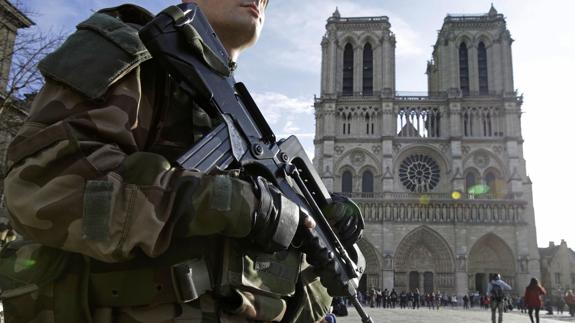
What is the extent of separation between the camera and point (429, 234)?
32.3 m

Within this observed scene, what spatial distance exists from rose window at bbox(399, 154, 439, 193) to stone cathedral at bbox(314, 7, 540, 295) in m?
0.07

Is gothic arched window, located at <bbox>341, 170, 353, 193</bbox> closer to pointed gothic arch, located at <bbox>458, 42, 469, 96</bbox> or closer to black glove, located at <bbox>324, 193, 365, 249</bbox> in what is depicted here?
pointed gothic arch, located at <bbox>458, 42, 469, 96</bbox>

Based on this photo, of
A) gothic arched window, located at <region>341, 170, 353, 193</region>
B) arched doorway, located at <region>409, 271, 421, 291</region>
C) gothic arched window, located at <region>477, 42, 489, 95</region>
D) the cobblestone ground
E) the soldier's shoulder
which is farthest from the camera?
gothic arched window, located at <region>477, 42, 489, 95</region>

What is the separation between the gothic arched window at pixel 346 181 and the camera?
33.7m

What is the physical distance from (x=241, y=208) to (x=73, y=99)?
19.1 inches

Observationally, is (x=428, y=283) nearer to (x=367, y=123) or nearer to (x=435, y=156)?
(x=435, y=156)

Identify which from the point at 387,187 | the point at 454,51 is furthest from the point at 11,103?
the point at 454,51

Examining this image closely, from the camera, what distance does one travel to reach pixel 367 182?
34156mm

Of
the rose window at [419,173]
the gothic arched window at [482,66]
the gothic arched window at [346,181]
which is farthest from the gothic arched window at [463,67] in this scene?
the gothic arched window at [346,181]

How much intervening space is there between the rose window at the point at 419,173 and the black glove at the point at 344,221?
33.0 meters

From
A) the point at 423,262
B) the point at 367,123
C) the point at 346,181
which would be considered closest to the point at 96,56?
the point at 346,181

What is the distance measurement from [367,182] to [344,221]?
1287 inches

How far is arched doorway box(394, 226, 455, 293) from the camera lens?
31859 millimetres

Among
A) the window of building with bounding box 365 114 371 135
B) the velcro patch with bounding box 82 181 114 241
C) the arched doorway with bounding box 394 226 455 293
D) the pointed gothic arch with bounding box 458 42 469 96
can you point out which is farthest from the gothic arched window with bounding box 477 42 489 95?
the velcro patch with bounding box 82 181 114 241
